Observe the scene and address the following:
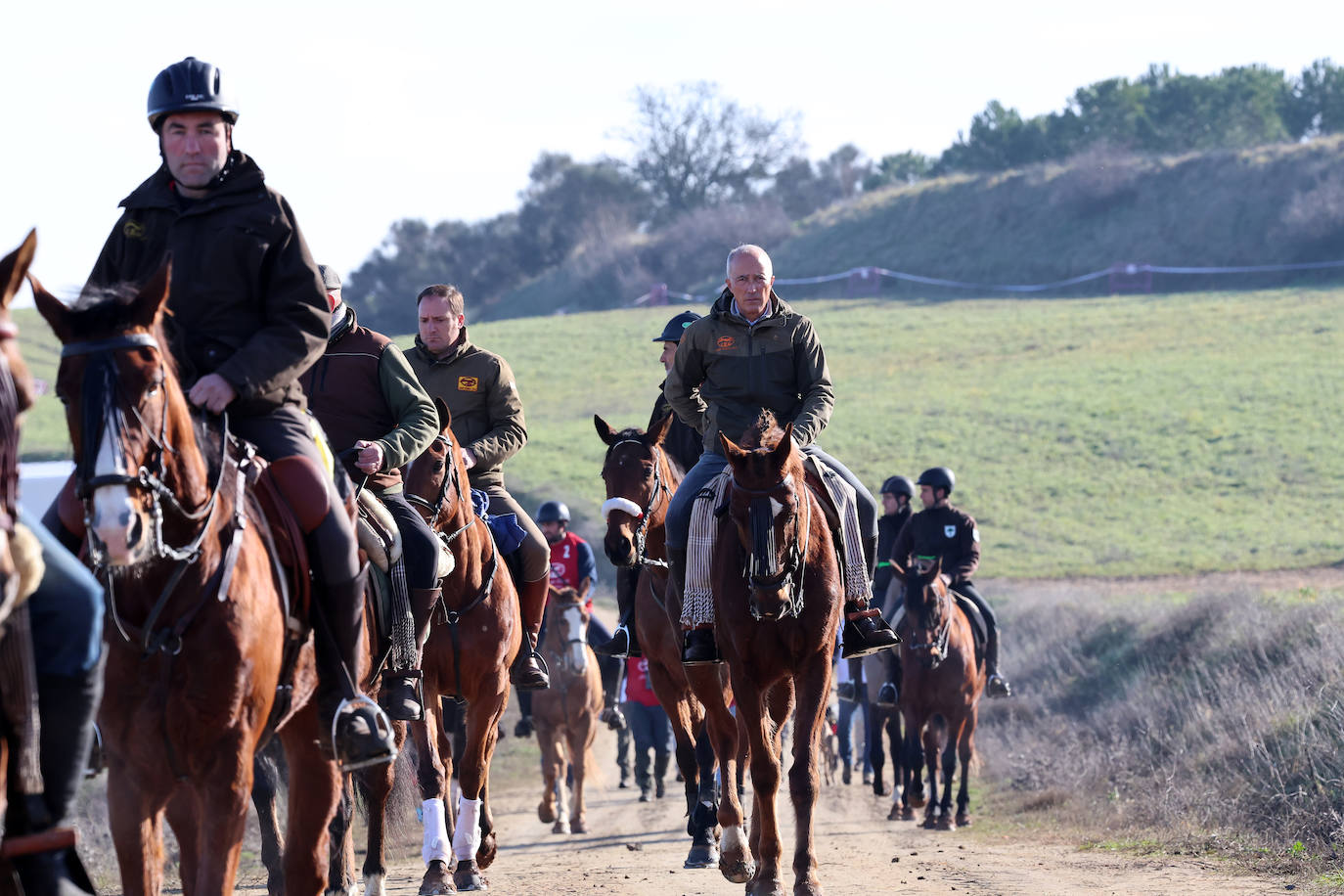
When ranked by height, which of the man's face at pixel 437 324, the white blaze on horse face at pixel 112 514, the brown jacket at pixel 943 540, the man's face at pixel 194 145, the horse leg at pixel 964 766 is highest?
the man's face at pixel 194 145

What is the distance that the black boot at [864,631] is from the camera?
10391 millimetres

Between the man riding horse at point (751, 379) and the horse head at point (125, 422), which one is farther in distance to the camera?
the man riding horse at point (751, 379)

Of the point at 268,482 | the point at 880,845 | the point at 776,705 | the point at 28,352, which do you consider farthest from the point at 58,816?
the point at 28,352

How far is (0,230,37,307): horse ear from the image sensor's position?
15.0 feet

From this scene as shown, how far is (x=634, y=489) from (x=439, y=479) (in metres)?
2.01

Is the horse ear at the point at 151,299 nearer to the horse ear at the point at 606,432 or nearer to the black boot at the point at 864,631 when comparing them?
the black boot at the point at 864,631

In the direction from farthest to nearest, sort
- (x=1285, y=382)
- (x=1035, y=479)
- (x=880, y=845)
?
(x=1285, y=382), (x=1035, y=479), (x=880, y=845)

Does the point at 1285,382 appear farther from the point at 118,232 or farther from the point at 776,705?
the point at 118,232

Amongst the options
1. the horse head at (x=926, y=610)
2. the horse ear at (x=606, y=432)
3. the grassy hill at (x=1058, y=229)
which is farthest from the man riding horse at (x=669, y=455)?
the grassy hill at (x=1058, y=229)

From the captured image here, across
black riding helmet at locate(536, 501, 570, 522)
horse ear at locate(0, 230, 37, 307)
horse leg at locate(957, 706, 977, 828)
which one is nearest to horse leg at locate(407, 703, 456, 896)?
horse ear at locate(0, 230, 37, 307)

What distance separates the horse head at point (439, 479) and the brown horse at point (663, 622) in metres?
1.30

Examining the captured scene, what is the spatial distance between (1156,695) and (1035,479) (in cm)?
2374

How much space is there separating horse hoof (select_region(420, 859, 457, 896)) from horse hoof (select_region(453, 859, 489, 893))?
5.6 inches

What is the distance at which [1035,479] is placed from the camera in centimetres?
4088
